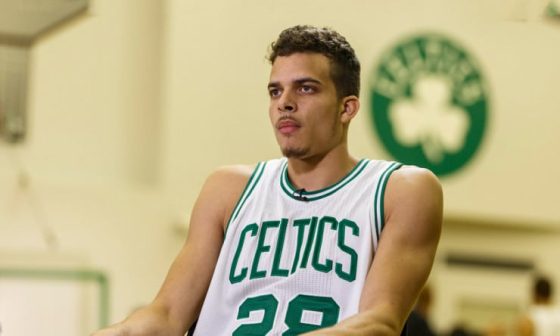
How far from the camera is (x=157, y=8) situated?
32.3 feet

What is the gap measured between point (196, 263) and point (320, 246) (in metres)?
0.40

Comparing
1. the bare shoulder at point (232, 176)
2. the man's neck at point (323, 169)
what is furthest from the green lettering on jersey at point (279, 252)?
the bare shoulder at point (232, 176)

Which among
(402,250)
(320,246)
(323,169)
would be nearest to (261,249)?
(320,246)

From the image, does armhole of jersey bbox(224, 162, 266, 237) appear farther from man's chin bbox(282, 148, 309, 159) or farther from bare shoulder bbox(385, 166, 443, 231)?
bare shoulder bbox(385, 166, 443, 231)

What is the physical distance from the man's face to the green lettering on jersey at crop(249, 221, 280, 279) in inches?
8.4

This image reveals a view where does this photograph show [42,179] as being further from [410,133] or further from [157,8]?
[410,133]

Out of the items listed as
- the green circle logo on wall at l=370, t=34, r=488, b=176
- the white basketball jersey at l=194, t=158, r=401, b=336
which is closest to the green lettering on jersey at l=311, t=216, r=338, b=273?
the white basketball jersey at l=194, t=158, r=401, b=336

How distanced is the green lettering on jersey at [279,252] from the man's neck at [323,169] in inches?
5.1

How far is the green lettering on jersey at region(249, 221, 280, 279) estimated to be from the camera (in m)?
3.36

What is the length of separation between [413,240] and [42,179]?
667 cm

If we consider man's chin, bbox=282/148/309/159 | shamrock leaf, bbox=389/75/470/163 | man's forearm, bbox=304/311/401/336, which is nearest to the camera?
man's forearm, bbox=304/311/401/336

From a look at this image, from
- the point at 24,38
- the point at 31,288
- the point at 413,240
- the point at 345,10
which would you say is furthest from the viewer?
the point at 31,288

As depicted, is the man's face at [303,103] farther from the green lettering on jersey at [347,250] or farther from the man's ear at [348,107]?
the green lettering on jersey at [347,250]

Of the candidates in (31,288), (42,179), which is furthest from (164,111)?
(31,288)
